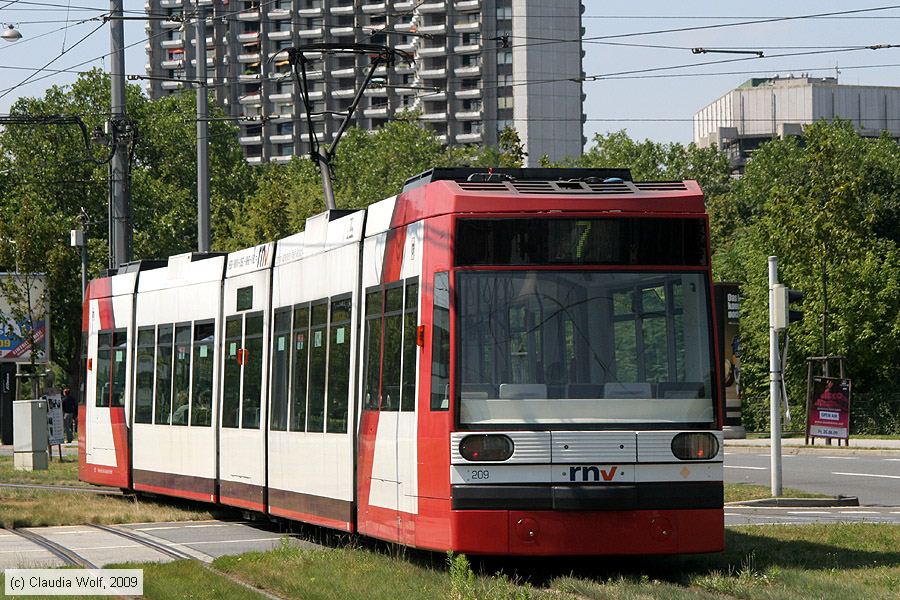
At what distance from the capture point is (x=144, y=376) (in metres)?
22.8

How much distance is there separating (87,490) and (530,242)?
1602 cm

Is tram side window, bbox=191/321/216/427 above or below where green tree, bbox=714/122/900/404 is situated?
below

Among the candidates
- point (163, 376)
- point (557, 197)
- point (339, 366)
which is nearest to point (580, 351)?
point (557, 197)

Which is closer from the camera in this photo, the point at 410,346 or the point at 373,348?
the point at 410,346

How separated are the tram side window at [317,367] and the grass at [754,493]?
7.26 meters

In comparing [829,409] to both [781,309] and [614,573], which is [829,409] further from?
[614,573]

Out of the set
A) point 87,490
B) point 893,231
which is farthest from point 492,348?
point 893,231

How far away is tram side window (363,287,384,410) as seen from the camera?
14.2m

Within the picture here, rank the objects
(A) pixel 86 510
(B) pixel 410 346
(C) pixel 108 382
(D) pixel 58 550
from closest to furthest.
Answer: (B) pixel 410 346, (D) pixel 58 550, (A) pixel 86 510, (C) pixel 108 382

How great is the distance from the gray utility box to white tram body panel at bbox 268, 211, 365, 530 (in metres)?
17.2

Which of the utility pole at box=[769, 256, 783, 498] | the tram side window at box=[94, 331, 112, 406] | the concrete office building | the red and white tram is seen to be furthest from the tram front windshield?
the concrete office building

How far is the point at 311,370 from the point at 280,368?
1151mm

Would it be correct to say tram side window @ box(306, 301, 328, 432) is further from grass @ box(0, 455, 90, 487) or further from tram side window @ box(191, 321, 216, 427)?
grass @ box(0, 455, 90, 487)

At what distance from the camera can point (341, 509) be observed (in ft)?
49.6
